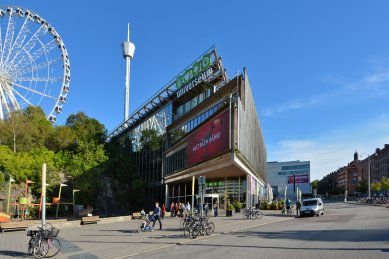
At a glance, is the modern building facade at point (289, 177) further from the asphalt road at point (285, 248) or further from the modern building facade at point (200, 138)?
the asphalt road at point (285, 248)

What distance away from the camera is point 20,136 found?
58750 mm

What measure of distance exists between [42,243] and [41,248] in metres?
0.17

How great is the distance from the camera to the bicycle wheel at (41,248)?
1350 cm

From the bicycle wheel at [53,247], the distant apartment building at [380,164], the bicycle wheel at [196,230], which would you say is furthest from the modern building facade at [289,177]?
the bicycle wheel at [53,247]

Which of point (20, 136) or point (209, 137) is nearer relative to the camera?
point (209, 137)

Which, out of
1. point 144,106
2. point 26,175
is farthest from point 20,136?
point 144,106

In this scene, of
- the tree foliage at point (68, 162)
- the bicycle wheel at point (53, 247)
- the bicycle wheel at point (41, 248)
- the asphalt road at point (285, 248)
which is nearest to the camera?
the asphalt road at point (285, 248)

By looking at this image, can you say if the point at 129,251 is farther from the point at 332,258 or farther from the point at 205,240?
the point at 332,258

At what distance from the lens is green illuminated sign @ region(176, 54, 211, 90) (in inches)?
1832

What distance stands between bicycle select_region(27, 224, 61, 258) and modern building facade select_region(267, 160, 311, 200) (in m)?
109

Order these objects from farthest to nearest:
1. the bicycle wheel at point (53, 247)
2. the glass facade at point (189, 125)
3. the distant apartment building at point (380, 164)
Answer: the distant apartment building at point (380, 164), the glass facade at point (189, 125), the bicycle wheel at point (53, 247)

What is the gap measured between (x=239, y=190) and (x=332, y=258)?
3347cm

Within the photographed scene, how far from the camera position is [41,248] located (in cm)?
1365

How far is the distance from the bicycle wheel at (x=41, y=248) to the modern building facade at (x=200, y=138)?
47.9ft
